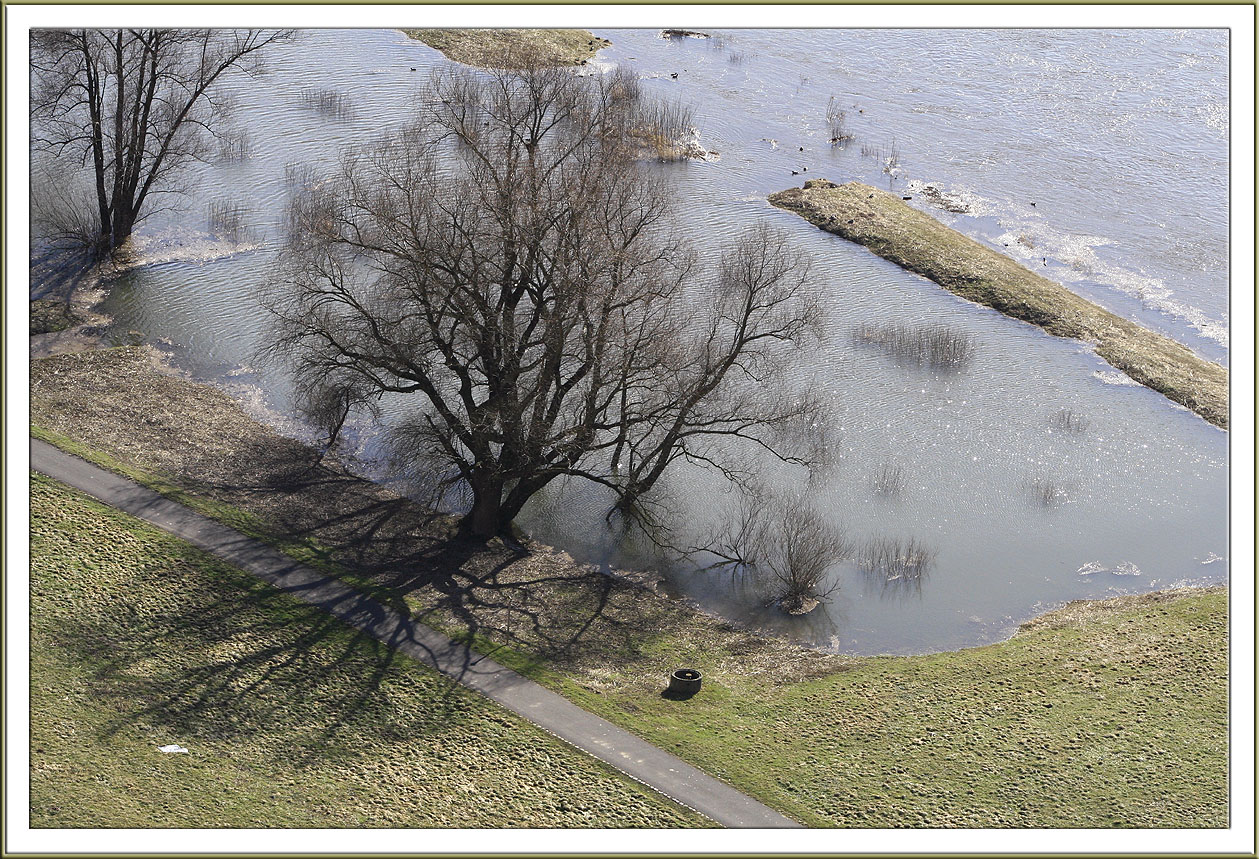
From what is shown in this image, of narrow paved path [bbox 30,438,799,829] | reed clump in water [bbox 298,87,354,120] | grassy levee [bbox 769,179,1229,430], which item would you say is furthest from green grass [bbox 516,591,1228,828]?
reed clump in water [bbox 298,87,354,120]

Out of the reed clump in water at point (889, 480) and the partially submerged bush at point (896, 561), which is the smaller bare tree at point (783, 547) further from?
the reed clump in water at point (889, 480)

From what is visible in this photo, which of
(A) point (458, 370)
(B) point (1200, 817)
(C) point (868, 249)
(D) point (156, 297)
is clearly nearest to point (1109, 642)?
(B) point (1200, 817)

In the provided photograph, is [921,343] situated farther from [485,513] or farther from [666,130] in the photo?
[485,513]

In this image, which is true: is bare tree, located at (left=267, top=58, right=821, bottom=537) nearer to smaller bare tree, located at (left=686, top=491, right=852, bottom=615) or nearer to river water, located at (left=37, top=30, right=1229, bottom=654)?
smaller bare tree, located at (left=686, top=491, right=852, bottom=615)

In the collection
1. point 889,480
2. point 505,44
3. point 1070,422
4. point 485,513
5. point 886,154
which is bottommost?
point 485,513

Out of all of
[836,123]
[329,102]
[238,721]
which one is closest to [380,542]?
[238,721]

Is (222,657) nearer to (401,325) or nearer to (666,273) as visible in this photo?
(401,325)

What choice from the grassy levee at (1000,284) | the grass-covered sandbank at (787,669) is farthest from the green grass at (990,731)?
the grassy levee at (1000,284)
